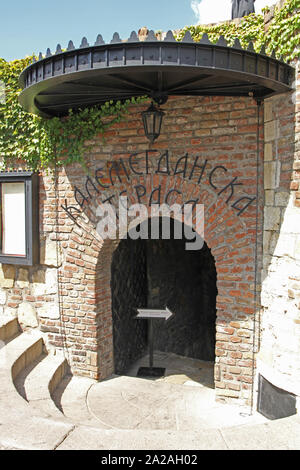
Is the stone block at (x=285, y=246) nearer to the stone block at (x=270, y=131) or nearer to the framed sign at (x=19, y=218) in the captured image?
the stone block at (x=270, y=131)

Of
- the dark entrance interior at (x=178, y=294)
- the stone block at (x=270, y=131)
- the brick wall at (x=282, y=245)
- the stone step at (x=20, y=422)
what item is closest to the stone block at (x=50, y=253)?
the stone step at (x=20, y=422)

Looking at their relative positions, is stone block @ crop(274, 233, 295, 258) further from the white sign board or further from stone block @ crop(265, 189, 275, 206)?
the white sign board

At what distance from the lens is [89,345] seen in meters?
4.87

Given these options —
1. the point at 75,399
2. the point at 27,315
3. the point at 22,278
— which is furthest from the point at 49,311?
the point at 75,399

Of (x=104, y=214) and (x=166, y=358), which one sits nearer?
(x=104, y=214)

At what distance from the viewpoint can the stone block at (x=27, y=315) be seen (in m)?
5.19

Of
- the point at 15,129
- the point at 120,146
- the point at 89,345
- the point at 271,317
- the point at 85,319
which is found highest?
the point at 15,129

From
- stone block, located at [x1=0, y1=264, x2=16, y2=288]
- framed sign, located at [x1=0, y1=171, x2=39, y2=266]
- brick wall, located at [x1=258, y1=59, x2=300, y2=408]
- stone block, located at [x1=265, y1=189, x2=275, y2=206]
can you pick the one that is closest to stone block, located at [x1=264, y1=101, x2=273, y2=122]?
brick wall, located at [x1=258, y1=59, x2=300, y2=408]

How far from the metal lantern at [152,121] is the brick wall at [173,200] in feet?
0.76

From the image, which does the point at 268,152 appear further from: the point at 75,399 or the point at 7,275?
the point at 7,275

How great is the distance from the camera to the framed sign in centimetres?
494
